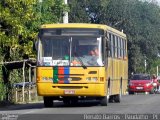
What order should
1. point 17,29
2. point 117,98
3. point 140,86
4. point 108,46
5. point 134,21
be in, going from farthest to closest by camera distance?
point 134,21, point 140,86, point 117,98, point 17,29, point 108,46

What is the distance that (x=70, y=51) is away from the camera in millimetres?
24750

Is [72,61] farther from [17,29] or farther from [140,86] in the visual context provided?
[140,86]

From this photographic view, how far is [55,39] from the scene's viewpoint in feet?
82.1

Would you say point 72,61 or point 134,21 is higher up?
point 134,21

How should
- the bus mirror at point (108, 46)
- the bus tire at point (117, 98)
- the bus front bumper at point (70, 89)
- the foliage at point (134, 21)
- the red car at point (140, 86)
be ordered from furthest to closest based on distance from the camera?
the foliage at point (134, 21) < the red car at point (140, 86) < the bus tire at point (117, 98) < the bus mirror at point (108, 46) < the bus front bumper at point (70, 89)

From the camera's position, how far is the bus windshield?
80.9ft

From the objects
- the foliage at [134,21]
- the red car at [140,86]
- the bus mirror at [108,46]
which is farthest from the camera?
the foliage at [134,21]

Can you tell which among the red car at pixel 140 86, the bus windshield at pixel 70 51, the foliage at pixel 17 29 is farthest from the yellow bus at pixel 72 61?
the red car at pixel 140 86

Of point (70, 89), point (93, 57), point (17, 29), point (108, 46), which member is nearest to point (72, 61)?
point (93, 57)

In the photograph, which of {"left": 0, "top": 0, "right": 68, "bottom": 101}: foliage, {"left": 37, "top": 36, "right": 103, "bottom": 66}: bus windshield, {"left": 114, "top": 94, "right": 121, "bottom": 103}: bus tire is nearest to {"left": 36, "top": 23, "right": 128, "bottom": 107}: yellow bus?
{"left": 37, "top": 36, "right": 103, "bottom": 66}: bus windshield

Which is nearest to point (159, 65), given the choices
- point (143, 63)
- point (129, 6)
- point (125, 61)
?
point (143, 63)

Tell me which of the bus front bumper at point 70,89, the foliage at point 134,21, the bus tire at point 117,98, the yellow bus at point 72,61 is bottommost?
the bus tire at point 117,98

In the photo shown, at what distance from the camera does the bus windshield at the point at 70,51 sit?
24.7m

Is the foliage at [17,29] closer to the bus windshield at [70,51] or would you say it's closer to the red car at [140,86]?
the bus windshield at [70,51]
